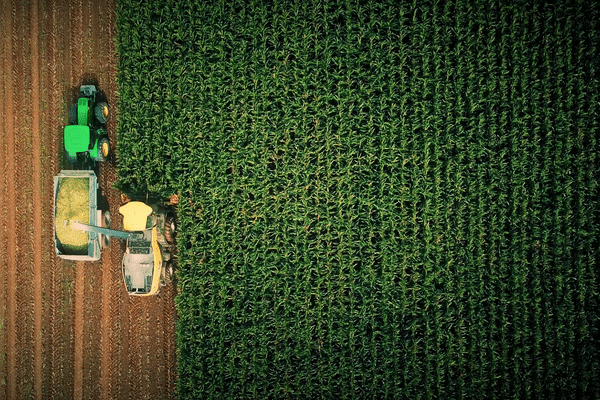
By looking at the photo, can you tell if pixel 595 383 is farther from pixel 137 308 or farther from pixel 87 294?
pixel 87 294

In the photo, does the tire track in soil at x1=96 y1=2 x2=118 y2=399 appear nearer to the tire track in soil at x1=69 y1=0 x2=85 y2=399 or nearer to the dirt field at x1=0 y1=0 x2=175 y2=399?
the dirt field at x1=0 y1=0 x2=175 y2=399

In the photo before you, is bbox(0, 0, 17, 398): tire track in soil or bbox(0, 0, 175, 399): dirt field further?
bbox(0, 0, 17, 398): tire track in soil

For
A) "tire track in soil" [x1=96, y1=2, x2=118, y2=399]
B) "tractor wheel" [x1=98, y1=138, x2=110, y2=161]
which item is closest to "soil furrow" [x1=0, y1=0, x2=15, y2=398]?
"tire track in soil" [x1=96, y1=2, x2=118, y2=399]

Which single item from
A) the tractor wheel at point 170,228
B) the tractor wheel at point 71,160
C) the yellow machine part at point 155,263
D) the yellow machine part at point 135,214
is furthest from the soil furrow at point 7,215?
the tractor wheel at point 170,228

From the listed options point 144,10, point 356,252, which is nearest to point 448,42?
point 356,252

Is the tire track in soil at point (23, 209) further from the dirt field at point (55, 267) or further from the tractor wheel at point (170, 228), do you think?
the tractor wheel at point (170, 228)

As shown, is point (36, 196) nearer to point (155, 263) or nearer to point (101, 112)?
point (101, 112)
